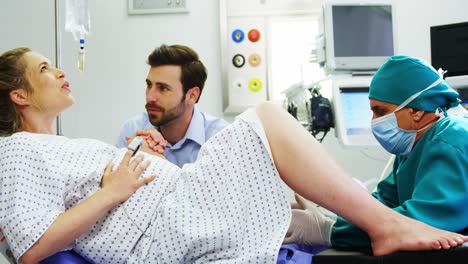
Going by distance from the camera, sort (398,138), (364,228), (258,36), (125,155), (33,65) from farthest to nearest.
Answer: (258,36), (33,65), (398,138), (125,155), (364,228)

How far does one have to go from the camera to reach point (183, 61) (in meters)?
2.73

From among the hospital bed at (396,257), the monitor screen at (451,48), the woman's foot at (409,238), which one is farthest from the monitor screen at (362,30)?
the hospital bed at (396,257)

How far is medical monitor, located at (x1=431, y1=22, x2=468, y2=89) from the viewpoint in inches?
106

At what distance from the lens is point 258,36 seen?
3.50 meters

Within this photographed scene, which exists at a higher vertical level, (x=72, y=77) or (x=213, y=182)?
(x=72, y=77)

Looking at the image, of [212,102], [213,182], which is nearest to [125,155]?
[213,182]

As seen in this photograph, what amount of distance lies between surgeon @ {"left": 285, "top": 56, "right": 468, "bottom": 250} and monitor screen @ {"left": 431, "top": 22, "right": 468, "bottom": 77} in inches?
36.3

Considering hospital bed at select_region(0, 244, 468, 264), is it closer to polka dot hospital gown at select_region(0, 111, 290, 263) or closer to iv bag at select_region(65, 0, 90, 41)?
polka dot hospital gown at select_region(0, 111, 290, 263)

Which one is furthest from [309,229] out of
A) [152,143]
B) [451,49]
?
[451,49]

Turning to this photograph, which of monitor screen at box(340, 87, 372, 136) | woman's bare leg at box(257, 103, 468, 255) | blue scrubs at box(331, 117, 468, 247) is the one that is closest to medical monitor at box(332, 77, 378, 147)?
monitor screen at box(340, 87, 372, 136)

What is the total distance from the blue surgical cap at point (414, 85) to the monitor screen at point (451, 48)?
110 centimetres

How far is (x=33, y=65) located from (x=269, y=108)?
878mm

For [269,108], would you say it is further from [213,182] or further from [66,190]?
[66,190]

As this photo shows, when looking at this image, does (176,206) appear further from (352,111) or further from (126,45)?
(126,45)
